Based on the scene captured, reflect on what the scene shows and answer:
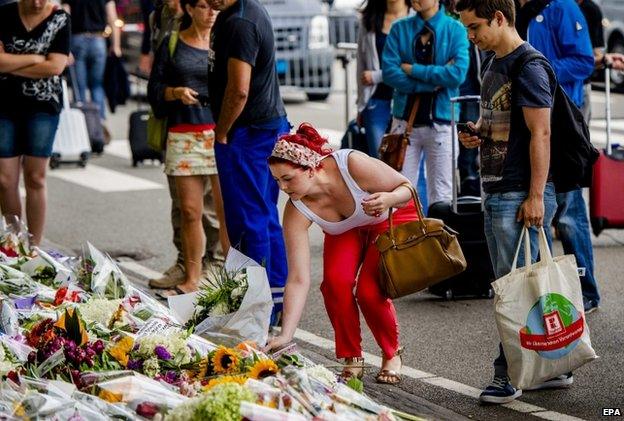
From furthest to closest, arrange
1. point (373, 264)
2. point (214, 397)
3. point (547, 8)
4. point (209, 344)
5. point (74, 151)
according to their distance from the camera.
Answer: point (74, 151), point (547, 8), point (373, 264), point (209, 344), point (214, 397)

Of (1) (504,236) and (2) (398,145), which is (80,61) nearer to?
(2) (398,145)

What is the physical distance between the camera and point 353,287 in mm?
6496

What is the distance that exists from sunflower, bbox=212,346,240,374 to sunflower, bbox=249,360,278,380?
218mm

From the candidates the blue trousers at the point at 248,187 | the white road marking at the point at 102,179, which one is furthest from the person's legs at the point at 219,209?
the white road marking at the point at 102,179

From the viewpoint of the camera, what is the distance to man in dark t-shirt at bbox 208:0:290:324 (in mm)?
7402

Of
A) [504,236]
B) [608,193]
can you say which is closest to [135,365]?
[504,236]

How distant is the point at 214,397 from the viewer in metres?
4.30

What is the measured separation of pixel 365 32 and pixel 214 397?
6.12 metres

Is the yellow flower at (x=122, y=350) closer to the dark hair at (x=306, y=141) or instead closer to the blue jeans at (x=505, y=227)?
the dark hair at (x=306, y=141)

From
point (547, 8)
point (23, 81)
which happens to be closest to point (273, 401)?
point (547, 8)

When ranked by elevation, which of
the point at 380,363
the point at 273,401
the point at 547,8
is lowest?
the point at 380,363

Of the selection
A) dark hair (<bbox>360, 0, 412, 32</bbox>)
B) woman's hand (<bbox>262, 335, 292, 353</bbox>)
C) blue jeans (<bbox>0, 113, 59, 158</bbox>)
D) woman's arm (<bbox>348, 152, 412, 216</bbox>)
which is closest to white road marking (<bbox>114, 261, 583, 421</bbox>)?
woman's arm (<bbox>348, 152, 412, 216</bbox>)

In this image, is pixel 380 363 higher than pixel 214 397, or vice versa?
pixel 214 397

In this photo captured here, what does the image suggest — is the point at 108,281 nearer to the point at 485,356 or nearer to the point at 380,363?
the point at 380,363
